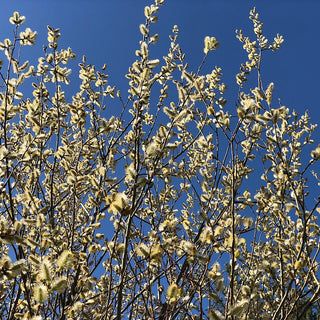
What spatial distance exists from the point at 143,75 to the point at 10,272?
3.76ft

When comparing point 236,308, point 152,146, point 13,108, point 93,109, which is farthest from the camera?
point 93,109

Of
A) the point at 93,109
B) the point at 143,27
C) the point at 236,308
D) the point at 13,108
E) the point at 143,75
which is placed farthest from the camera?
the point at 93,109

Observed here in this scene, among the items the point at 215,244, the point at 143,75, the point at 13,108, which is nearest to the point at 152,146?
the point at 143,75

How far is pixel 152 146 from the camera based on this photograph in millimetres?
1678

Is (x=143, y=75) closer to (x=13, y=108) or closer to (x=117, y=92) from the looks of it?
(x=13, y=108)

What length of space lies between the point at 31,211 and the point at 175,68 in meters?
1.81

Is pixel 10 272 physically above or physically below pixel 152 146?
below

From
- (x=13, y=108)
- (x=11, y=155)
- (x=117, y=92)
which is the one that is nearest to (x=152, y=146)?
(x=11, y=155)

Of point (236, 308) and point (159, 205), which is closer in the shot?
point (236, 308)

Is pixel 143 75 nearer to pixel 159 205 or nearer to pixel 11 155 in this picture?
pixel 11 155

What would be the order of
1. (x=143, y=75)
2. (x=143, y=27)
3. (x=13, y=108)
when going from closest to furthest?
(x=143, y=75) → (x=13, y=108) → (x=143, y=27)

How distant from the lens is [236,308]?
1.33m

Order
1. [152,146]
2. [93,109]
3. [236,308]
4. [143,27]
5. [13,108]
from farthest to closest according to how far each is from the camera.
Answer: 1. [93,109]
2. [143,27]
3. [13,108]
4. [152,146]
5. [236,308]

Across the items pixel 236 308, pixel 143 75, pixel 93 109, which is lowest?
pixel 236 308
